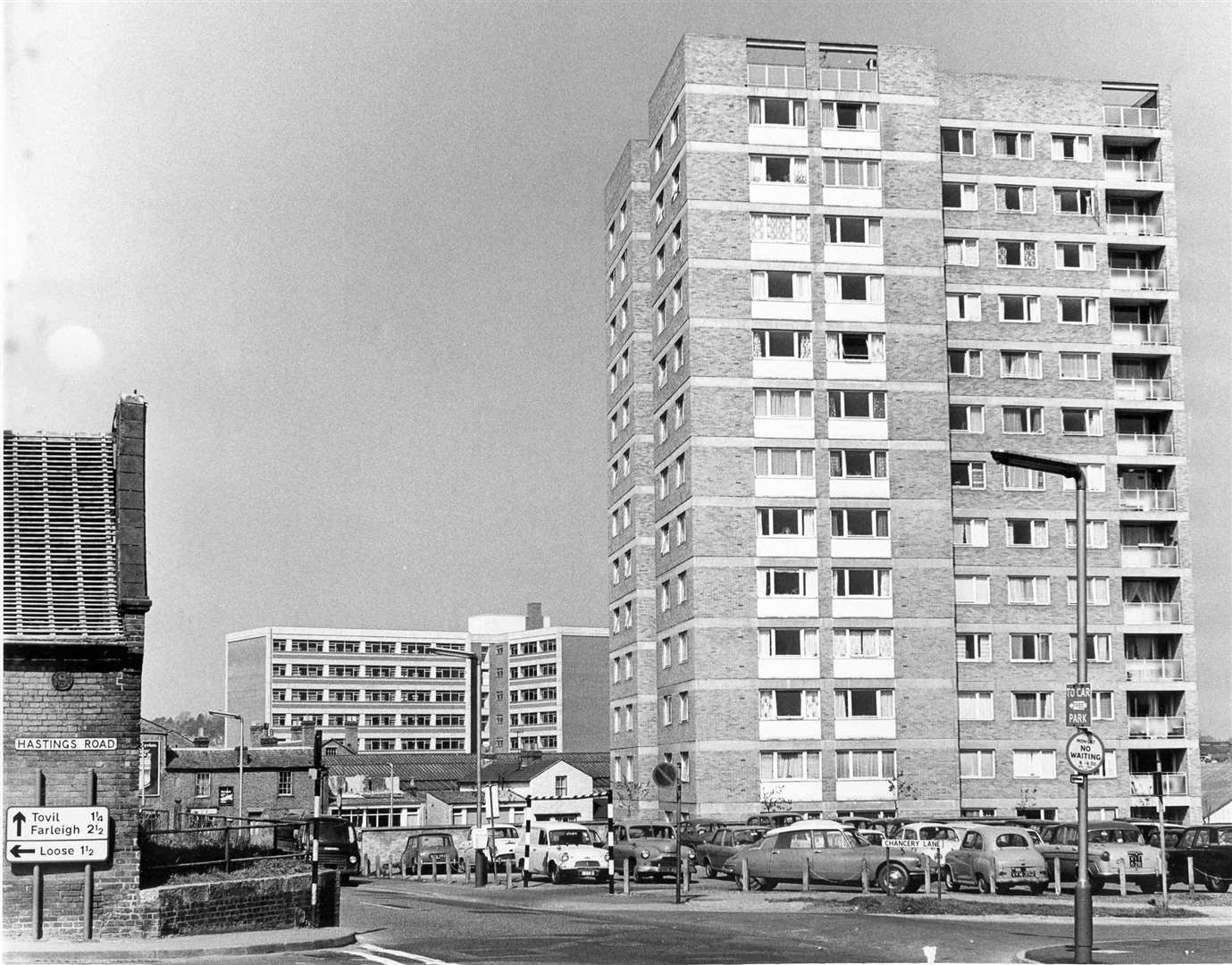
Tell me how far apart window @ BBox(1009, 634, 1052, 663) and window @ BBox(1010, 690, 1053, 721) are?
1610mm

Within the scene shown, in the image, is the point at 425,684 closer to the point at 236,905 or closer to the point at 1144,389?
the point at 1144,389

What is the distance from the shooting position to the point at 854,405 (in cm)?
7200

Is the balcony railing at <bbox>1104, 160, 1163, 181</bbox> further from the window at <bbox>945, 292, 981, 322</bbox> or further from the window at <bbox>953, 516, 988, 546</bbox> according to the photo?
the window at <bbox>953, 516, 988, 546</bbox>

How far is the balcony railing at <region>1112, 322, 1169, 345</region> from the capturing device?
7862 centimetres

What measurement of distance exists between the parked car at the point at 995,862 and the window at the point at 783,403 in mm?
36006

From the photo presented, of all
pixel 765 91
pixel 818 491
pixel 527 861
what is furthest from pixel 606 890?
pixel 765 91

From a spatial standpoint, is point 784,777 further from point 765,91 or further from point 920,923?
point 920,923

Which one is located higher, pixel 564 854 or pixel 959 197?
pixel 959 197

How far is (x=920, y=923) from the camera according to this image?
2816cm

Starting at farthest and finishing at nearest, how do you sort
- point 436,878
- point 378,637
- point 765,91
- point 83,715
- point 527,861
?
point 378,637
point 765,91
point 436,878
point 527,861
point 83,715

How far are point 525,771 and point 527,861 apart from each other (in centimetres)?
7073

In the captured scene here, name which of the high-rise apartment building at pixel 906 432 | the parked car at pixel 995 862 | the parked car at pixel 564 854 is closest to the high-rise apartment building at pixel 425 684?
the high-rise apartment building at pixel 906 432

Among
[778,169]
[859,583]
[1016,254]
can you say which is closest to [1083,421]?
[1016,254]

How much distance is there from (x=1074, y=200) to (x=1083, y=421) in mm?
11229
